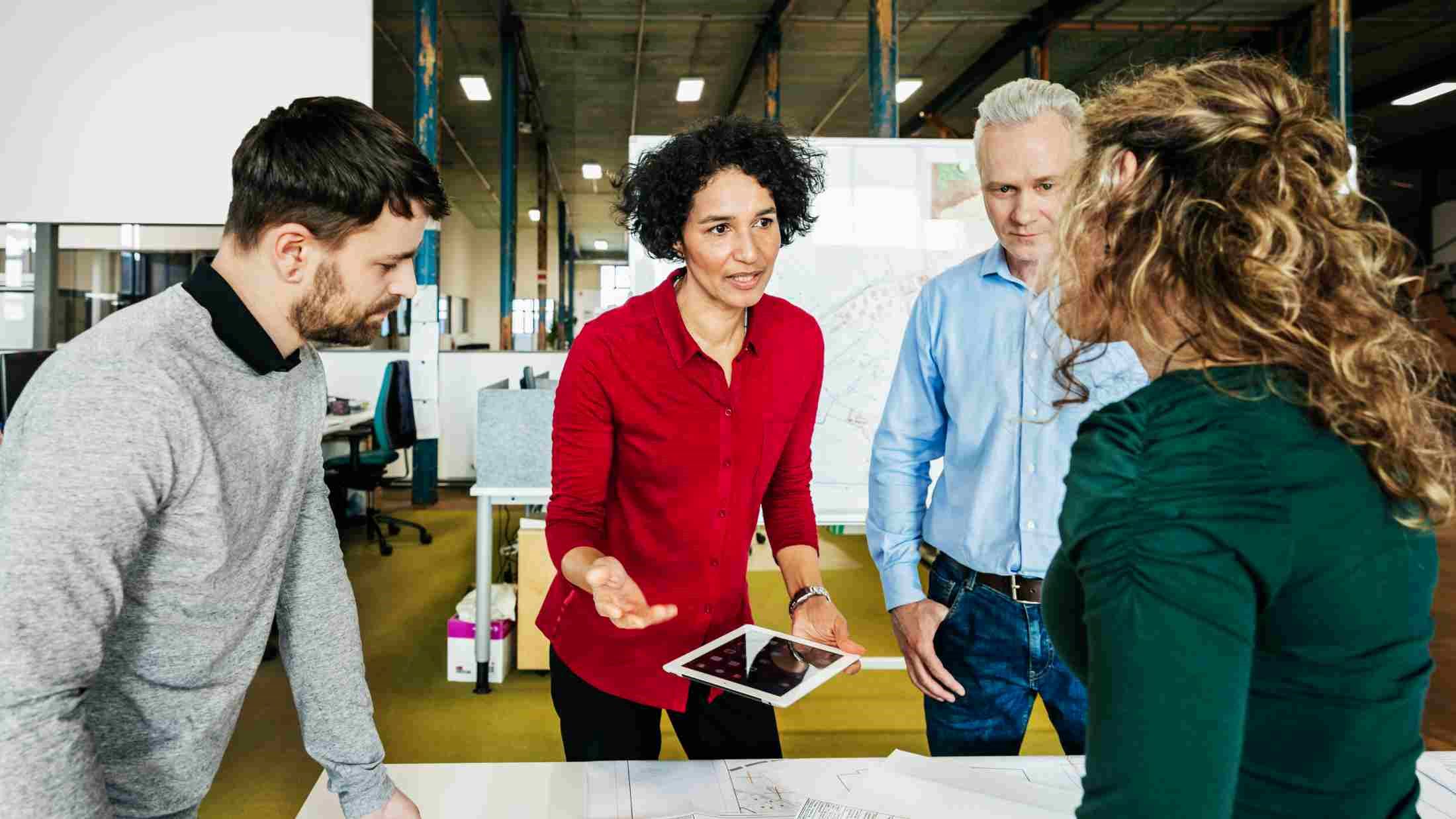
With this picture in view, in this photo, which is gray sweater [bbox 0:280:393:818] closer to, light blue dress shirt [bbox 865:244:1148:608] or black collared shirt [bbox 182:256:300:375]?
black collared shirt [bbox 182:256:300:375]

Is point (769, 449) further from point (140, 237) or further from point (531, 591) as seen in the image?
point (140, 237)

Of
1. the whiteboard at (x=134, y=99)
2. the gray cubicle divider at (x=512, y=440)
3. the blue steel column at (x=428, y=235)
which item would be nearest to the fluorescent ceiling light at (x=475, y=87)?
the blue steel column at (x=428, y=235)

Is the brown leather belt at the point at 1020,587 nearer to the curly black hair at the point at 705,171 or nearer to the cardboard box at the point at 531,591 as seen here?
the curly black hair at the point at 705,171

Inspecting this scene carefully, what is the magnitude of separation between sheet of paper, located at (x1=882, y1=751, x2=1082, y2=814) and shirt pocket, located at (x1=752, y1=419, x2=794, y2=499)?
1.67ft

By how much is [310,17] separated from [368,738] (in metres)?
5.67

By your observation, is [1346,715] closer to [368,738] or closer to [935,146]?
[368,738]

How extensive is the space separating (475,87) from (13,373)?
800 cm

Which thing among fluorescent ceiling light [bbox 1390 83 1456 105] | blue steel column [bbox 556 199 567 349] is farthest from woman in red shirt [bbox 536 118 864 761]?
blue steel column [bbox 556 199 567 349]

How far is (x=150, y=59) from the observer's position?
559 centimetres

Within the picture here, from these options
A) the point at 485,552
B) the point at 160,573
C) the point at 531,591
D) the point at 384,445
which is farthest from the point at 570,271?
the point at 160,573

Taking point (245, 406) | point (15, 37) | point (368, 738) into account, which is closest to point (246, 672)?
point (368, 738)

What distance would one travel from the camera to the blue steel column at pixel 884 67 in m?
6.38

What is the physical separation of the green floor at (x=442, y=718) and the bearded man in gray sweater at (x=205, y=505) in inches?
70.3

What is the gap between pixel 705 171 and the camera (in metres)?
1.58
